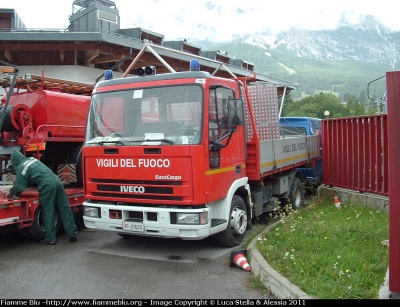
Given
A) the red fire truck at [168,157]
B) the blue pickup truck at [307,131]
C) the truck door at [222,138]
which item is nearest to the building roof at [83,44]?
the blue pickup truck at [307,131]

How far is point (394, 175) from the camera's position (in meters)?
3.84

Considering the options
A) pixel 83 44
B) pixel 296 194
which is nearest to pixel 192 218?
pixel 296 194

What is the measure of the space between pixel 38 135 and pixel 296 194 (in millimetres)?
5633

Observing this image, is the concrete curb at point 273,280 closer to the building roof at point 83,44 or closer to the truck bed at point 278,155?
the truck bed at point 278,155

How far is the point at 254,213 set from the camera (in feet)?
24.0

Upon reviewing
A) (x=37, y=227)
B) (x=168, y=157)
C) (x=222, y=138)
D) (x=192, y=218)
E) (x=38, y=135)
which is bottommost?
(x=37, y=227)

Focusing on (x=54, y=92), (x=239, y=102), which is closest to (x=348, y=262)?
(x=239, y=102)

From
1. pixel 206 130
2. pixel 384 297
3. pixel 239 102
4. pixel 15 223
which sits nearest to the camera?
pixel 384 297

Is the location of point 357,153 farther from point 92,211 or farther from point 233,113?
point 92,211

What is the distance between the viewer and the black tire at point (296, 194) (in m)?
9.15

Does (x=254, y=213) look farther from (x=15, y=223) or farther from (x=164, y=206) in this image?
(x=15, y=223)

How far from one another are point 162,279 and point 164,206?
1.03 meters

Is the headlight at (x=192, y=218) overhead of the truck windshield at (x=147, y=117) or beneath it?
beneath

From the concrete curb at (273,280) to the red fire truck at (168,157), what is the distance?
791 millimetres
